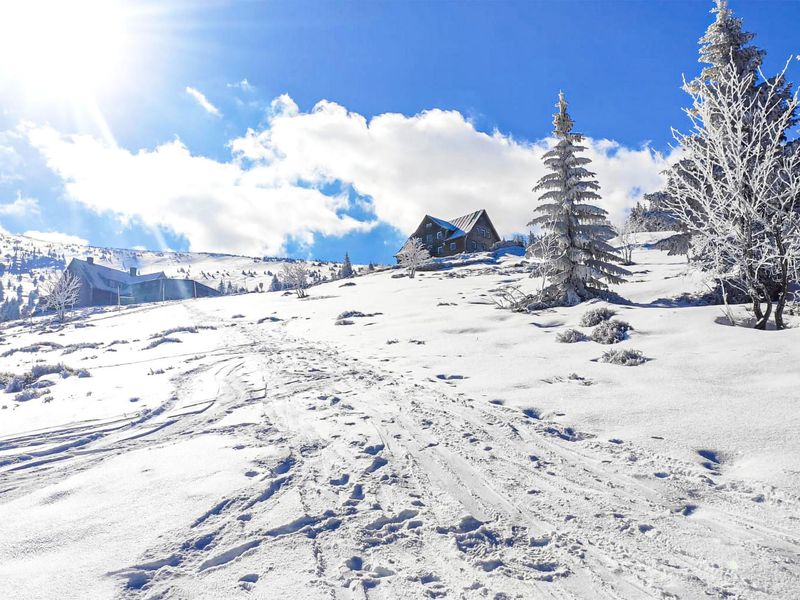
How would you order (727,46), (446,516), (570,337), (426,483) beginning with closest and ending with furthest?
(446,516), (426,483), (570,337), (727,46)

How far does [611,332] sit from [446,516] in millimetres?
8466

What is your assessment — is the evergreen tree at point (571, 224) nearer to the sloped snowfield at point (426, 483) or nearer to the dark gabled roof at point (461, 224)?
the sloped snowfield at point (426, 483)

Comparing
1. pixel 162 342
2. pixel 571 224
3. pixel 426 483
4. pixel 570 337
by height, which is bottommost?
pixel 426 483

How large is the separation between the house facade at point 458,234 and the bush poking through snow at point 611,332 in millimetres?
53726

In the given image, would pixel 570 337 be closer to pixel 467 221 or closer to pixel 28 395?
pixel 28 395

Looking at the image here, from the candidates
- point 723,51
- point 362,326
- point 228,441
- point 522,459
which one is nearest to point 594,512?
point 522,459

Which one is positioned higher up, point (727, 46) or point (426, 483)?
point (727, 46)

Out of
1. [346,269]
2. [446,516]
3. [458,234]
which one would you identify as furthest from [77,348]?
[346,269]

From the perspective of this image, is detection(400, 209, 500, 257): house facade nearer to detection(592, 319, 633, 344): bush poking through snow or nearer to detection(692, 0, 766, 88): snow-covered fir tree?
detection(692, 0, 766, 88): snow-covered fir tree

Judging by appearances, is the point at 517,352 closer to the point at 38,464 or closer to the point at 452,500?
the point at 452,500

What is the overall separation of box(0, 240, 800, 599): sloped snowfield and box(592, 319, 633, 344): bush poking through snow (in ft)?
4.03

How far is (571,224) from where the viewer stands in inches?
730

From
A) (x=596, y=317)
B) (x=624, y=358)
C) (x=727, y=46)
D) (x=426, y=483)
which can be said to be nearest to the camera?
(x=426, y=483)

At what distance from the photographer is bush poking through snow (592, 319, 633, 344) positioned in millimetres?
10008
